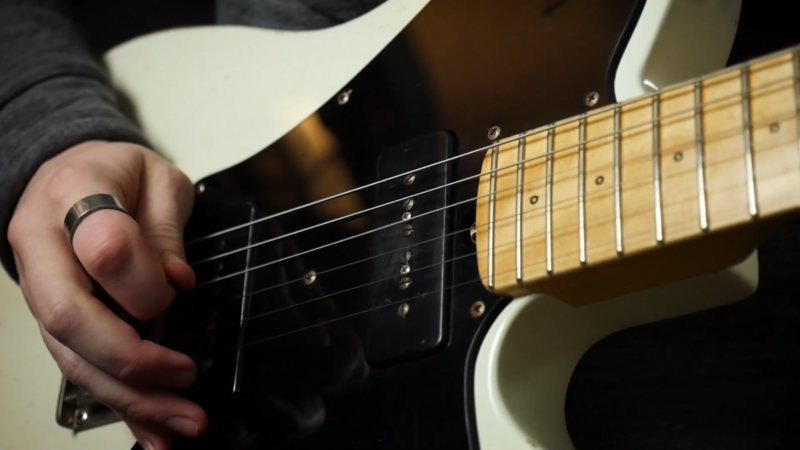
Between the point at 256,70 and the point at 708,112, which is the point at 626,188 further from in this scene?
the point at 256,70

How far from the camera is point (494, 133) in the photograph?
0.54m

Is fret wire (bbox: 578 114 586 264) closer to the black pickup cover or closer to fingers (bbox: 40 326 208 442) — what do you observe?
the black pickup cover

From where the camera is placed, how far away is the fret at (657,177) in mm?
391

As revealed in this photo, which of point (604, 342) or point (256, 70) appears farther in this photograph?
point (256, 70)

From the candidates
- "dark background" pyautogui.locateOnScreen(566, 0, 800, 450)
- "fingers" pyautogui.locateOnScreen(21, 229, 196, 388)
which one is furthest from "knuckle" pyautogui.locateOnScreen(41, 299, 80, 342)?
"dark background" pyautogui.locateOnScreen(566, 0, 800, 450)

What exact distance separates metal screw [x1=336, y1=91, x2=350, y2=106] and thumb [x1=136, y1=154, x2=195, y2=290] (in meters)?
0.19

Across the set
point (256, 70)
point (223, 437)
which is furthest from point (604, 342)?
point (256, 70)

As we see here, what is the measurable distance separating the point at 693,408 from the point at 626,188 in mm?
305

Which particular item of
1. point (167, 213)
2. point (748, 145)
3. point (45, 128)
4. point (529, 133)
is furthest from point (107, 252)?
point (748, 145)

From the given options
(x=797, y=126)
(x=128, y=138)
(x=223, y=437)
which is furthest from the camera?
(x=128, y=138)

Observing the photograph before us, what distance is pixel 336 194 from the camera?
625 mm

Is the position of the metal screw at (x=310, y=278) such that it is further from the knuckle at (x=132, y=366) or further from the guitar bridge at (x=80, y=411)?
the guitar bridge at (x=80, y=411)

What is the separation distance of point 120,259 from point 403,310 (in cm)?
24

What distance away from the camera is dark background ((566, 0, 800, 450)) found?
60 cm
